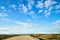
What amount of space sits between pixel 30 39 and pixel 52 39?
3.73 m

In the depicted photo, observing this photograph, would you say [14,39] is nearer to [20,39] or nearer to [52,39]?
Answer: [20,39]

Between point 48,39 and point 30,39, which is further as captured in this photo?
point 48,39

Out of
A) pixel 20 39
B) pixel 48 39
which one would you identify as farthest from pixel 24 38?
pixel 48 39

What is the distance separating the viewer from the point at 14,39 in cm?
1759

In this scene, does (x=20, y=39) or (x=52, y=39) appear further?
(x=52, y=39)

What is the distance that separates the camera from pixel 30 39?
59.1ft

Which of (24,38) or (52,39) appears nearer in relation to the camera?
(24,38)

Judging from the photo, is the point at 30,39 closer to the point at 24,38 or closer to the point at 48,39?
the point at 24,38

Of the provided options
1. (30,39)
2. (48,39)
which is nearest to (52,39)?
(48,39)

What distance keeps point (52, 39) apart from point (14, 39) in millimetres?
5866

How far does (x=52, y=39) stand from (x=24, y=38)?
444 centimetres

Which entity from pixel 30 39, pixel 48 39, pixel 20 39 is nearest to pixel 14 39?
pixel 20 39

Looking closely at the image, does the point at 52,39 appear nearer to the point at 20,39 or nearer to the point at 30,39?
the point at 30,39

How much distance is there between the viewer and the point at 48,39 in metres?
19.4
